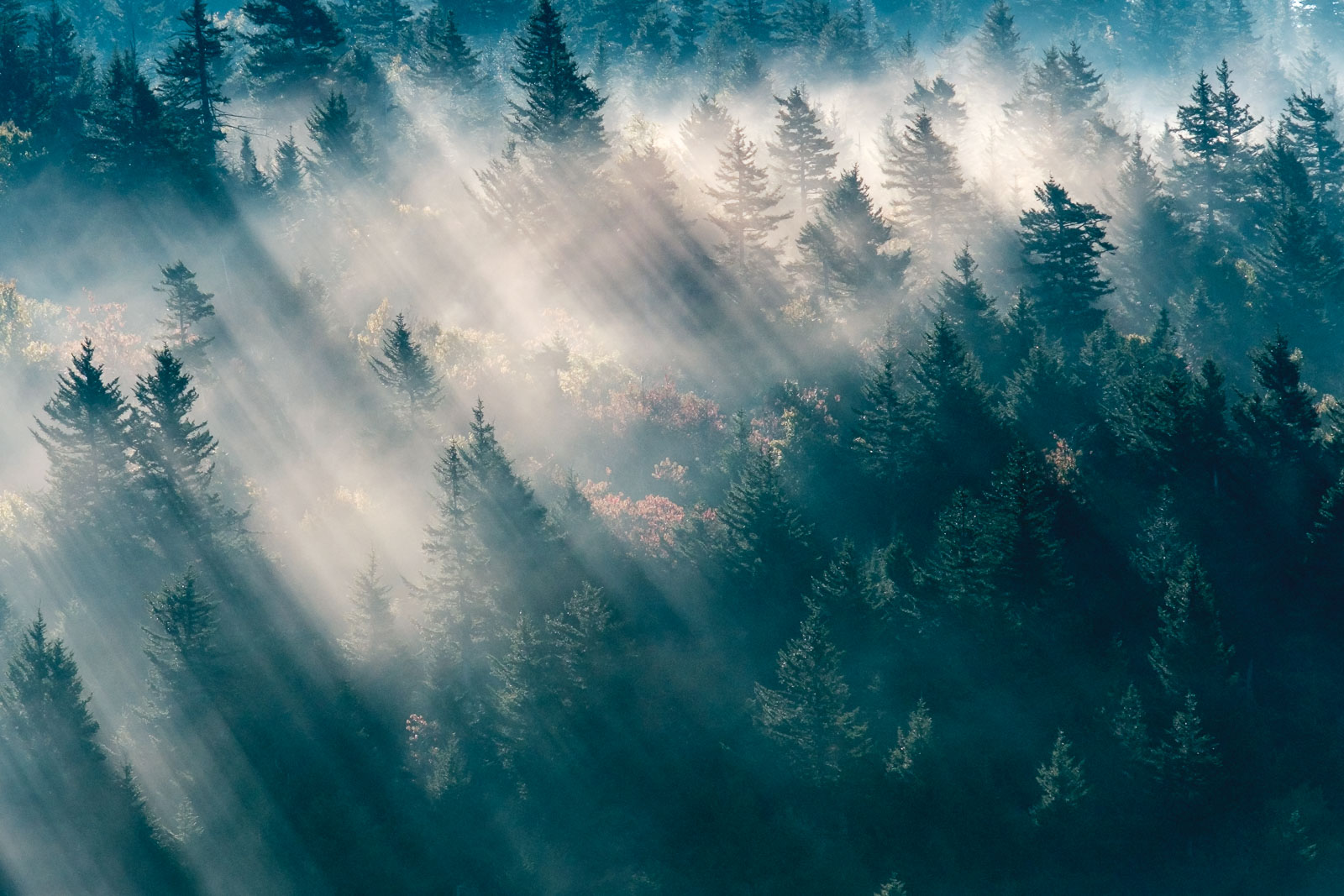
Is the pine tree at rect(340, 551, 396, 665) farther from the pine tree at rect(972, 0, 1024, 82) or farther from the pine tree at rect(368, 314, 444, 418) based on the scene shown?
the pine tree at rect(972, 0, 1024, 82)

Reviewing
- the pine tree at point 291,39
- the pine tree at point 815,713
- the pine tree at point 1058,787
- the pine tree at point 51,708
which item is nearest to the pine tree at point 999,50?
the pine tree at point 291,39

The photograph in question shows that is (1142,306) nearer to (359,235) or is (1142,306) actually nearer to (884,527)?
(884,527)

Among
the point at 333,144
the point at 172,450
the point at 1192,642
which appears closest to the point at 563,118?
the point at 333,144

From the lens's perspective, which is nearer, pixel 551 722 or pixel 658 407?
pixel 551 722

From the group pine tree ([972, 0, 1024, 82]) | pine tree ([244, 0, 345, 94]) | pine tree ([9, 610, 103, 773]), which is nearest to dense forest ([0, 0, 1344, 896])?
pine tree ([9, 610, 103, 773])

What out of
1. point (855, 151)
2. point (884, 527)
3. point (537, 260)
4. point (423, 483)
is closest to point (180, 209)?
point (537, 260)

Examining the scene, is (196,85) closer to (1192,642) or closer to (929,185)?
(929,185)

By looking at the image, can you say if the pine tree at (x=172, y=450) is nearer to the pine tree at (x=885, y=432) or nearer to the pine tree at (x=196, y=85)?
the pine tree at (x=196, y=85)
